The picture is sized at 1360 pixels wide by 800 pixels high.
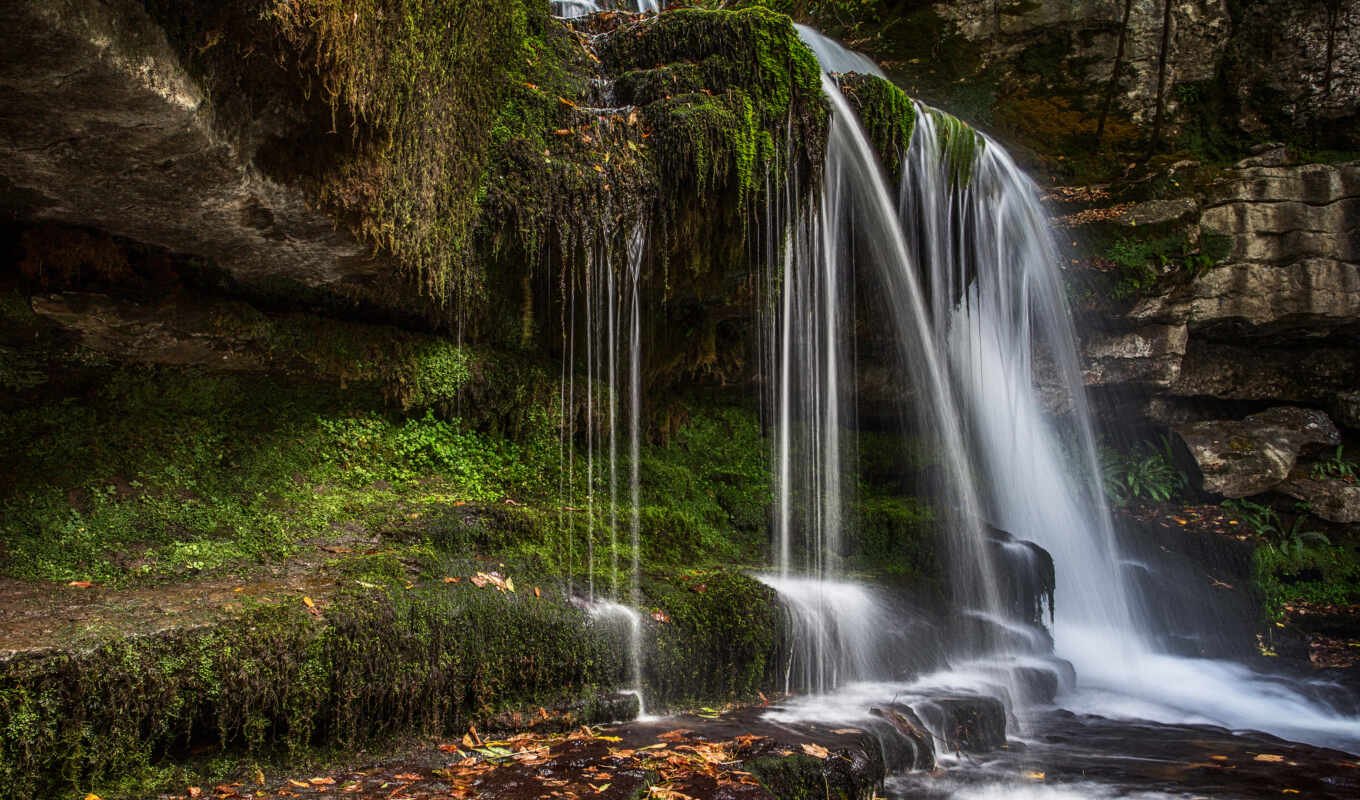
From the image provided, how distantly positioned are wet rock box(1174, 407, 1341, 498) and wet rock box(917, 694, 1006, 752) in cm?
763

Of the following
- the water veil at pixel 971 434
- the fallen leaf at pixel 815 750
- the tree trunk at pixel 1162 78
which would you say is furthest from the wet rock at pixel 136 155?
the tree trunk at pixel 1162 78

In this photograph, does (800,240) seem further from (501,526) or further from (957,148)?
(501,526)

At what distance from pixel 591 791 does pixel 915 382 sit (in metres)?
7.48

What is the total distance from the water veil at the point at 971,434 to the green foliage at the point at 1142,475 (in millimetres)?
527

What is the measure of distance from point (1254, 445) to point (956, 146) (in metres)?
6.64

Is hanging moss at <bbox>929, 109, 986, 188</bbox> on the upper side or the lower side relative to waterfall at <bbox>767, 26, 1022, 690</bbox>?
upper

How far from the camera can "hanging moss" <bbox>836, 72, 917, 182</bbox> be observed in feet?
26.7

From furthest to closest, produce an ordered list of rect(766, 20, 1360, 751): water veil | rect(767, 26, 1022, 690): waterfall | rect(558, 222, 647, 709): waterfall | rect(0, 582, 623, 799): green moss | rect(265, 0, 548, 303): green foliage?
1. rect(767, 26, 1022, 690): waterfall
2. rect(766, 20, 1360, 751): water veil
3. rect(558, 222, 647, 709): waterfall
4. rect(265, 0, 548, 303): green foliage
5. rect(0, 582, 623, 799): green moss

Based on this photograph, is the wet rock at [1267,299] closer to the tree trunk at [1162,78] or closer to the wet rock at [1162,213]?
the wet rock at [1162,213]

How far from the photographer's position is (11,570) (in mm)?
4480

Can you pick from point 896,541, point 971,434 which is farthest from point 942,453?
→ point 896,541

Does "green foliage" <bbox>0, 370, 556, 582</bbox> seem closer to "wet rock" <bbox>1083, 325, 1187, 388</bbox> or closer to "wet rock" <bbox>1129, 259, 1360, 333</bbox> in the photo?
"wet rock" <bbox>1083, 325, 1187, 388</bbox>

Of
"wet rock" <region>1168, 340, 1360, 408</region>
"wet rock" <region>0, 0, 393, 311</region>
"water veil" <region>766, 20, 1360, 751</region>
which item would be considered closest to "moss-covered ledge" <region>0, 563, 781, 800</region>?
"water veil" <region>766, 20, 1360, 751</region>

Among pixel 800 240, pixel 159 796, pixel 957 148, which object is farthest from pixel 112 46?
pixel 957 148
